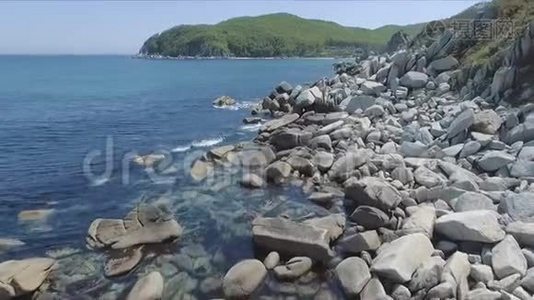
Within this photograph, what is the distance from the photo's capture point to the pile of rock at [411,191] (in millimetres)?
11000

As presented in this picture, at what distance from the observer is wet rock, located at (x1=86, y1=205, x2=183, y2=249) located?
13.9 m

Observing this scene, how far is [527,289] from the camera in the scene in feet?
33.1

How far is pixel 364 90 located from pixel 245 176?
15739 millimetres

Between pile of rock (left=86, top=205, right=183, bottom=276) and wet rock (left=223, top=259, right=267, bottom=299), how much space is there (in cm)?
294


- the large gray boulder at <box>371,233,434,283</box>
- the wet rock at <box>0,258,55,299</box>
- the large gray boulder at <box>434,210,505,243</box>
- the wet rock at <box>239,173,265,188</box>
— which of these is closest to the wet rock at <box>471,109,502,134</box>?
the large gray boulder at <box>434,210,505,243</box>

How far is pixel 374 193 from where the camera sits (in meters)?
15.2

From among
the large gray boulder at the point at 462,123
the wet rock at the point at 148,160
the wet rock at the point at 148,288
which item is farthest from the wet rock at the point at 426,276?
the wet rock at the point at 148,160

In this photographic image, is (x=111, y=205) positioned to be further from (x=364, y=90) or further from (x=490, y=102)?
(x=364, y=90)

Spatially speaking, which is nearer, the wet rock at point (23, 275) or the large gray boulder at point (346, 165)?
the wet rock at point (23, 275)

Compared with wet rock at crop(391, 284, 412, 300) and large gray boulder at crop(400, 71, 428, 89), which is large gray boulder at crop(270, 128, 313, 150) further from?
wet rock at crop(391, 284, 412, 300)

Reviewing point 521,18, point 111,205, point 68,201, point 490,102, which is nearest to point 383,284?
point 111,205

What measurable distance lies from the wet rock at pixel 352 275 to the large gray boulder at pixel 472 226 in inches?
103

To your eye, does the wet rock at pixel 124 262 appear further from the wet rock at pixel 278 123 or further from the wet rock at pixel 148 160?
the wet rock at pixel 278 123

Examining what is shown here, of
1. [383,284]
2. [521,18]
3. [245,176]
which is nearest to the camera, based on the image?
[383,284]
